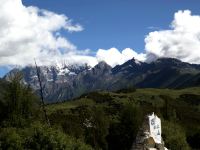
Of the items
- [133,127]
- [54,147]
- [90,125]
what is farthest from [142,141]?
[90,125]

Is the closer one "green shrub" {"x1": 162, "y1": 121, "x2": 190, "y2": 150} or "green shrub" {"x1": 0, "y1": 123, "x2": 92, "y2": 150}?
"green shrub" {"x1": 0, "y1": 123, "x2": 92, "y2": 150}

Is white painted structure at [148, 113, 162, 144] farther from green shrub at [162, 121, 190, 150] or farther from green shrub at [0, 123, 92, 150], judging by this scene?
green shrub at [162, 121, 190, 150]

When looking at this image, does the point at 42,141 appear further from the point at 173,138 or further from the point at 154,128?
the point at 173,138

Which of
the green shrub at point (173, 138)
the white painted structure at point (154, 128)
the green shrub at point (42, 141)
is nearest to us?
the white painted structure at point (154, 128)

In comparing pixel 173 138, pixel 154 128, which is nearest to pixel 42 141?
pixel 154 128

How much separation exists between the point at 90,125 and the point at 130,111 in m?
28.9

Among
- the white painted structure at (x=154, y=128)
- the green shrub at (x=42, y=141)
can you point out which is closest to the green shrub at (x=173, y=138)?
the green shrub at (x=42, y=141)

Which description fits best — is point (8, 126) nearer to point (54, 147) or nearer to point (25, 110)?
point (25, 110)

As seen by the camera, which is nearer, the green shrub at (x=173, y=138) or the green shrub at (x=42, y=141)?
the green shrub at (x=42, y=141)

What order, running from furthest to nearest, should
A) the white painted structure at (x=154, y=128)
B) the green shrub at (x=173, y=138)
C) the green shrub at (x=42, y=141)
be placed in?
1. the green shrub at (x=173, y=138)
2. the green shrub at (x=42, y=141)
3. the white painted structure at (x=154, y=128)

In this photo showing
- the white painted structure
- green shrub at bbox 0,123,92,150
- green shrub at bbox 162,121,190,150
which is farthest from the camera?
green shrub at bbox 162,121,190,150

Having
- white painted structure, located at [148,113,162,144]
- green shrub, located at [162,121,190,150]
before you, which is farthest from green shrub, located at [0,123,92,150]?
green shrub, located at [162,121,190,150]

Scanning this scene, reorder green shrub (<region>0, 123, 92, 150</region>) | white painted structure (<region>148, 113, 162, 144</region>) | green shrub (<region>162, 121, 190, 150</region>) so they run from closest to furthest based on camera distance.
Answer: white painted structure (<region>148, 113, 162, 144</region>) < green shrub (<region>0, 123, 92, 150</region>) < green shrub (<region>162, 121, 190, 150</region>)

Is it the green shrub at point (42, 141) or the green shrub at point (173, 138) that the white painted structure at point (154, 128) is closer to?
the green shrub at point (42, 141)
